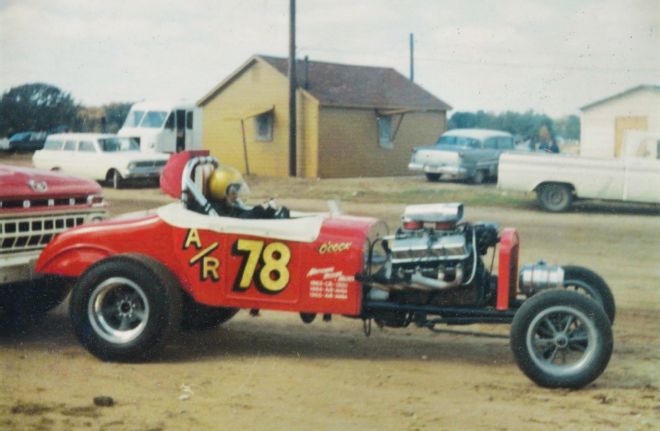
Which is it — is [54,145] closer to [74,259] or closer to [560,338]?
[74,259]

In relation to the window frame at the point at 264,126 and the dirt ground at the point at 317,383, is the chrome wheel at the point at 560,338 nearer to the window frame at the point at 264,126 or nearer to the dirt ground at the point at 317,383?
the dirt ground at the point at 317,383

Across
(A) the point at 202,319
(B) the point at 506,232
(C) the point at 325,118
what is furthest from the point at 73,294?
(C) the point at 325,118

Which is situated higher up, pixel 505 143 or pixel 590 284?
pixel 505 143

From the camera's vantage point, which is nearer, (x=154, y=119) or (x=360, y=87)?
(x=154, y=119)

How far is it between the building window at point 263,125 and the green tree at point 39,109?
616cm

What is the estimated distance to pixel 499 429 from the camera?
5062 millimetres

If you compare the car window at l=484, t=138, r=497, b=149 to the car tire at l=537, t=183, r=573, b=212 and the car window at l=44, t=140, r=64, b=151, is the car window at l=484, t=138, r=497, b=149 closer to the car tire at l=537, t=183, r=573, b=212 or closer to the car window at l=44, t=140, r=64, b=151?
the car tire at l=537, t=183, r=573, b=212

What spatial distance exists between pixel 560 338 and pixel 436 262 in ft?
3.27

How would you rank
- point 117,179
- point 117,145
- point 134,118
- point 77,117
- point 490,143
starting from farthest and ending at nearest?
point 77,117 < point 134,118 < point 490,143 < point 117,145 < point 117,179

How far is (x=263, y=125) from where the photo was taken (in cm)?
3212

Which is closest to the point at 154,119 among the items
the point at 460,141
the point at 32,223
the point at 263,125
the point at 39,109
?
the point at 263,125

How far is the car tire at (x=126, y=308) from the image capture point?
6488 mm

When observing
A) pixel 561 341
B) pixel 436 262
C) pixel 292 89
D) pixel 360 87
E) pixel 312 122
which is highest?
pixel 360 87

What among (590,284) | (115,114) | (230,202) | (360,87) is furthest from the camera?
(115,114)
